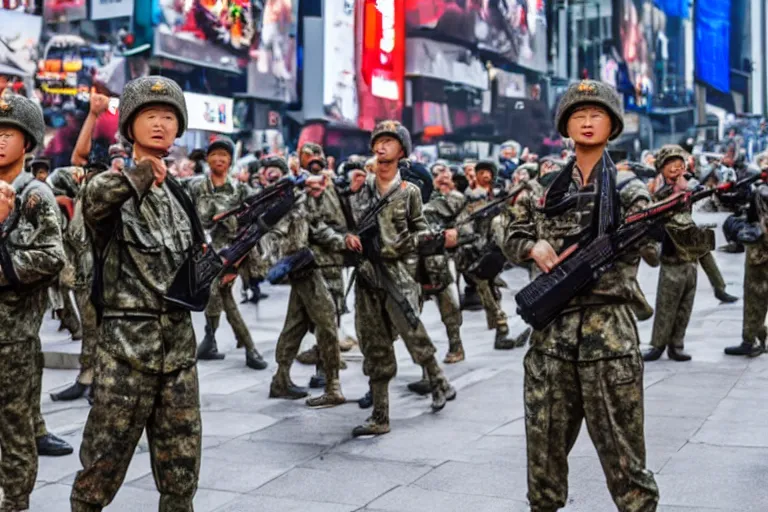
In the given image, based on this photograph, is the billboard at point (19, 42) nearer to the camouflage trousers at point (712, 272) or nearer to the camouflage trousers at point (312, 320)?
the camouflage trousers at point (712, 272)

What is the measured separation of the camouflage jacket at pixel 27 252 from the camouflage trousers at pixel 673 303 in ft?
22.6

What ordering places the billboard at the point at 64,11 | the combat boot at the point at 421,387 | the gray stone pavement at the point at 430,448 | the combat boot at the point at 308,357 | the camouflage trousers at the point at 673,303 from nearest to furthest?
1. the gray stone pavement at the point at 430,448
2. the combat boot at the point at 421,387
3. the camouflage trousers at the point at 673,303
4. the combat boot at the point at 308,357
5. the billboard at the point at 64,11

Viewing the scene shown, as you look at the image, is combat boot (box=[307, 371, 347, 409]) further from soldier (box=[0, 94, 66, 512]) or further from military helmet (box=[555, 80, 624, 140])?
military helmet (box=[555, 80, 624, 140])

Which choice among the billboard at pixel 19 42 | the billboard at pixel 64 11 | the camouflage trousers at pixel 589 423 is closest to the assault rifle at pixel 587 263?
the camouflage trousers at pixel 589 423

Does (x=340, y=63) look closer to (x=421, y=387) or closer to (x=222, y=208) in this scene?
(x=222, y=208)

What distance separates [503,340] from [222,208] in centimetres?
343

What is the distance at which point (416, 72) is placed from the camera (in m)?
41.3

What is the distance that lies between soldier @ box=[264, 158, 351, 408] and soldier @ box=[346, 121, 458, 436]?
0.85 meters

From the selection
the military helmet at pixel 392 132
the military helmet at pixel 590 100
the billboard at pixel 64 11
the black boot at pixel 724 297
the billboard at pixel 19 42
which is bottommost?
the black boot at pixel 724 297

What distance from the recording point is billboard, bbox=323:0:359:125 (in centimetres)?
3400

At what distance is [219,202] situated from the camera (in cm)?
1105

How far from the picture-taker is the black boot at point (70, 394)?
9398mm

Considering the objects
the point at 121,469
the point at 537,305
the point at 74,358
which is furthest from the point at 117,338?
the point at 74,358

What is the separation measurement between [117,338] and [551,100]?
4966 cm
